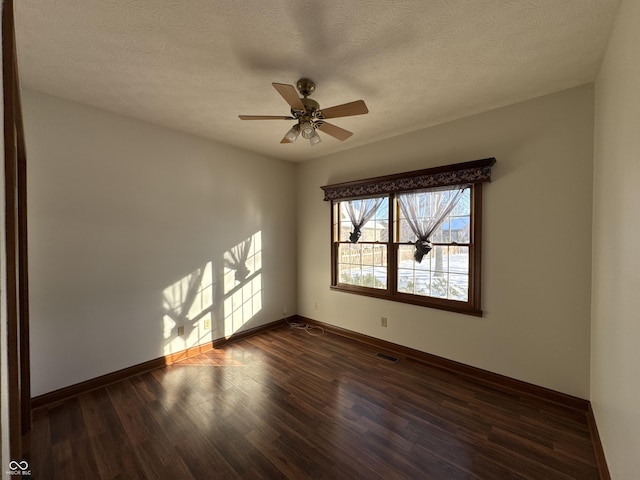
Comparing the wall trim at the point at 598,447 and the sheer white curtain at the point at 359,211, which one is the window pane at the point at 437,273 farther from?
the wall trim at the point at 598,447

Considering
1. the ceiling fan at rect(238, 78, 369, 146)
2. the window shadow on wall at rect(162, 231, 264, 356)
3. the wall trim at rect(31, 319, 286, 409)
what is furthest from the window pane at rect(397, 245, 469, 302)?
the wall trim at rect(31, 319, 286, 409)

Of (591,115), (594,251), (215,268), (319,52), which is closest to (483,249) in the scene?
(594,251)

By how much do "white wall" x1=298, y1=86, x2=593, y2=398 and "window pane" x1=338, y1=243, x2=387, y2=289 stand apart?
577 mm

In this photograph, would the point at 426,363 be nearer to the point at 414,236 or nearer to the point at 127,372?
the point at 414,236

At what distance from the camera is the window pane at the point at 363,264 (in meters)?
3.62

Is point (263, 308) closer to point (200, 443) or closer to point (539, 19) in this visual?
point (200, 443)

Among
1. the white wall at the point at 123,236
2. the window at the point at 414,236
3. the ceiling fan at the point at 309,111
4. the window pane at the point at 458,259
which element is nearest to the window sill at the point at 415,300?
the window at the point at 414,236

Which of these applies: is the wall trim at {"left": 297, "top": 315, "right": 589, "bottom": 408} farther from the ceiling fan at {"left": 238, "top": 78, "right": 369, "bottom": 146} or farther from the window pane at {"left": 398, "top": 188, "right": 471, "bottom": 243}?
the ceiling fan at {"left": 238, "top": 78, "right": 369, "bottom": 146}

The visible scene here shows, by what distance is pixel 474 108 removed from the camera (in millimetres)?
2686

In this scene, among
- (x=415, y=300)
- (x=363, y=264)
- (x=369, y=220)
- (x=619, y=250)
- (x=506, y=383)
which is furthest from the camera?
(x=363, y=264)

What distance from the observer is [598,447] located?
1856mm

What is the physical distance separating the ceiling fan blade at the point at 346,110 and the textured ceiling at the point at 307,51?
0.31 meters

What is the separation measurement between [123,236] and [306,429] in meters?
2.52

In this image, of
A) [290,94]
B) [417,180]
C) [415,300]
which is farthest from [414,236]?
[290,94]
